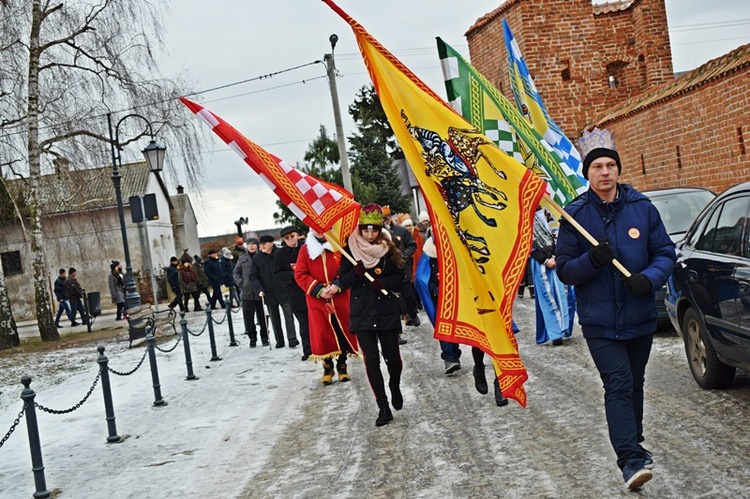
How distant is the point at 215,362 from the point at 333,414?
6.21m

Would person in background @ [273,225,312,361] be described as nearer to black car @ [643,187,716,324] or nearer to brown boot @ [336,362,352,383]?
brown boot @ [336,362,352,383]

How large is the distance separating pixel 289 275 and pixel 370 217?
5.20 metres

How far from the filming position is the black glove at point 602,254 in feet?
17.0

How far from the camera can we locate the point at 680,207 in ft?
42.4

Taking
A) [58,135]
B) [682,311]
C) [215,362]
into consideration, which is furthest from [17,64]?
[682,311]

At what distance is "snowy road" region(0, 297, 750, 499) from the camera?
230 inches

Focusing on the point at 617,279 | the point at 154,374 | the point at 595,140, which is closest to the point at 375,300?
the point at 617,279

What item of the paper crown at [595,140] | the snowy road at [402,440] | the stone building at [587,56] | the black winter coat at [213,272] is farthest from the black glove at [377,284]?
the black winter coat at [213,272]

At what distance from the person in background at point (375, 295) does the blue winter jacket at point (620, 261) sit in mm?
2871

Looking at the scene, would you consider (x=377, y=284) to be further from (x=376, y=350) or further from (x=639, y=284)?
(x=639, y=284)

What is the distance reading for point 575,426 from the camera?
7031 millimetres

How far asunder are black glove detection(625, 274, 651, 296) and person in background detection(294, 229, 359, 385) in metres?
5.77

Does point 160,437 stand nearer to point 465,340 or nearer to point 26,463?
point 26,463

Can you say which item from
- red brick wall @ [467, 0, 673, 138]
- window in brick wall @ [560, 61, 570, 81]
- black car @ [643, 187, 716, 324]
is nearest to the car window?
black car @ [643, 187, 716, 324]
